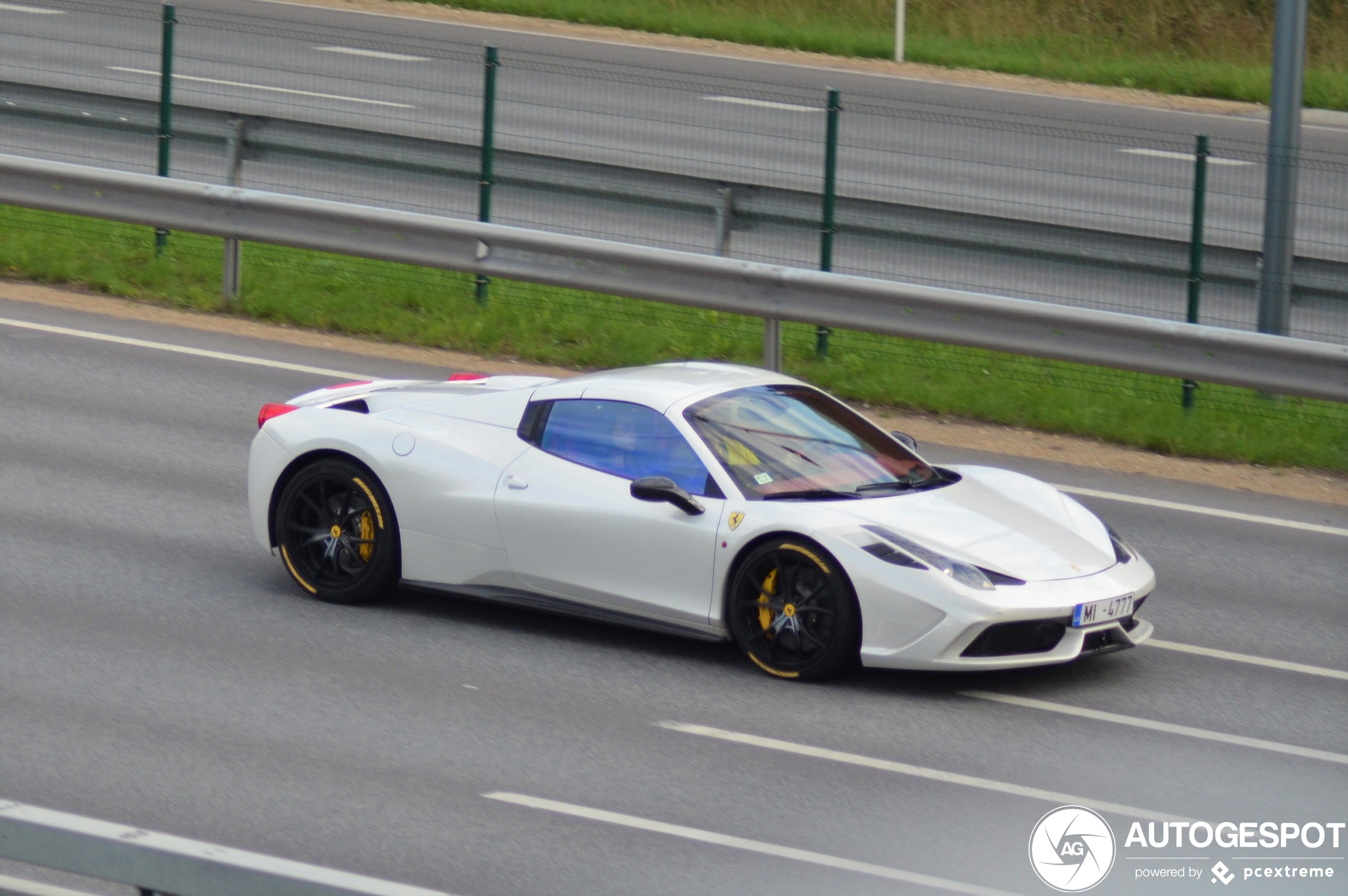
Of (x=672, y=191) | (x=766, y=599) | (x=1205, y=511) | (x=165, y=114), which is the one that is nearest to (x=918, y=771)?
(x=766, y=599)

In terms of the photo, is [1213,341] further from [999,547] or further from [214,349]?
[214,349]

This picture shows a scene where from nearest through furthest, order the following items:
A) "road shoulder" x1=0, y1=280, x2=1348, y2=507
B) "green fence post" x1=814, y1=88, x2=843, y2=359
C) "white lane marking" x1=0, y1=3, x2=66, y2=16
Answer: "road shoulder" x1=0, y1=280, x2=1348, y2=507, "green fence post" x1=814, y1=88, x2=843, y2=359, "white lane marking" x1=0, y1=3, x2=66, y2=16

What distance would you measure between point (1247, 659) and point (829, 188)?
699 cm

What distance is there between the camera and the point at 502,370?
47.1 ft

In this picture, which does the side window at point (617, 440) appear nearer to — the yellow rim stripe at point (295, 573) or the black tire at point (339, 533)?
the black tire at point (339, 533)

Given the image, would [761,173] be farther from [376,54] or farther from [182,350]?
[376,54]

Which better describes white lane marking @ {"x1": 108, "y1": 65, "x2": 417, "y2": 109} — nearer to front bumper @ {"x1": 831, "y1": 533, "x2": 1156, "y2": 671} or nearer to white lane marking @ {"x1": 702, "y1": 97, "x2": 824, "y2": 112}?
white lane marking @ {"x1": 702, "y1": 97, "x2": 824, "y2": 112}

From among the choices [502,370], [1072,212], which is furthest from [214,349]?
[1072,212]

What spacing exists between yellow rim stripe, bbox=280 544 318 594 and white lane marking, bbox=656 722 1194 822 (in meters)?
2.37

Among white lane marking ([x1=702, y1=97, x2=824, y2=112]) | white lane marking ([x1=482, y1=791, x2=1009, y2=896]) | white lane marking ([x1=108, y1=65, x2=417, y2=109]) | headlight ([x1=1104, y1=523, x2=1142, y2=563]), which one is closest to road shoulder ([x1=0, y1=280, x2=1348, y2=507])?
white lane marking ([x1=108, y1=65, x2=417, y2=109])

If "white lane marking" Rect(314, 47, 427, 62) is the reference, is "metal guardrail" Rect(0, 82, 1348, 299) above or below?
below

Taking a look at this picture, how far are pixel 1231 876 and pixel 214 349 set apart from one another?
997 centimetres

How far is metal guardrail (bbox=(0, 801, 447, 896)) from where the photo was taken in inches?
142

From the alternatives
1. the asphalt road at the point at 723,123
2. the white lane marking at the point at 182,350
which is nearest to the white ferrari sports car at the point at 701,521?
the white lane marking at the point at 182,350
